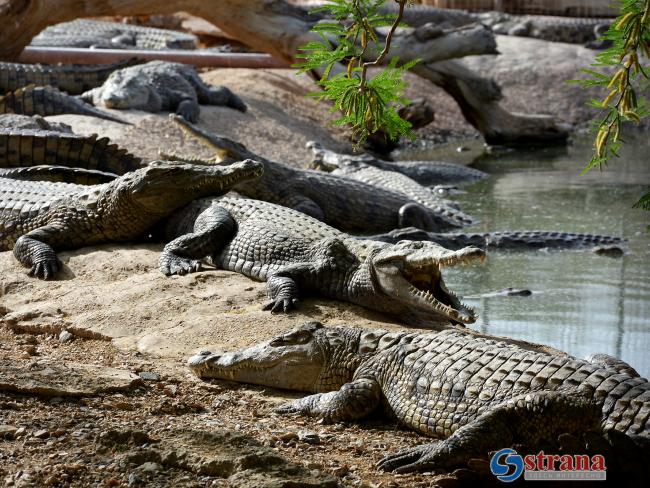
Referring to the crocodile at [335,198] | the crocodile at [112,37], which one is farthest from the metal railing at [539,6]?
the crocodile at [335,198]

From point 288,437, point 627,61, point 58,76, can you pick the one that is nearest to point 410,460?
point 288,437

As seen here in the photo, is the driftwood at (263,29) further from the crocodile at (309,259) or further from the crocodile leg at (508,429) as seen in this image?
the crocodile leg at (508,429)

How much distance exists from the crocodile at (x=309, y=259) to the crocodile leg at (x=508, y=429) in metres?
1.21

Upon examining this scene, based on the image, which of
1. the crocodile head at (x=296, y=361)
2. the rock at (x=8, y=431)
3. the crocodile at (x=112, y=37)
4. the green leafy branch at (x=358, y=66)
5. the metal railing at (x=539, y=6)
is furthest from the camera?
the metal railing at (x=539, y=6)

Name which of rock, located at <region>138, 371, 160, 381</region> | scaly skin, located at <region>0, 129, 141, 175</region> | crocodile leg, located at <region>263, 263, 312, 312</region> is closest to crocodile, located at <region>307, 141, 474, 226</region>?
scaly skin, located at <region>0, 129, 141, 175</region>

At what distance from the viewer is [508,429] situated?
3.69 metres

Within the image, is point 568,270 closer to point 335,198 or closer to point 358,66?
point 335,198

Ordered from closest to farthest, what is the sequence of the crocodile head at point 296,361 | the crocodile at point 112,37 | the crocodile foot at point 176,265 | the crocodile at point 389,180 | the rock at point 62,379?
1. the rock at point 62,379
2. the crocodile head at point 296,361
3. the crocodile foot at point 176,265
4. the crocodile at point 389,180
5. the crocodile at point 112,37

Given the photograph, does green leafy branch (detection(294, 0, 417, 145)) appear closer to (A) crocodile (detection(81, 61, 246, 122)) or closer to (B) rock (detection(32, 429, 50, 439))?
(B) rock (detection(32, 429, 50, 439))

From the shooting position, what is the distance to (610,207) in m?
11.1

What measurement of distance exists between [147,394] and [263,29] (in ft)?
35.2

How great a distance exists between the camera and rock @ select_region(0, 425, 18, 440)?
350 centimetres

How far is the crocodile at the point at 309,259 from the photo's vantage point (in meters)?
5.35

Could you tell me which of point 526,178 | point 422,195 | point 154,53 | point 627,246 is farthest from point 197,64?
point 627,246
